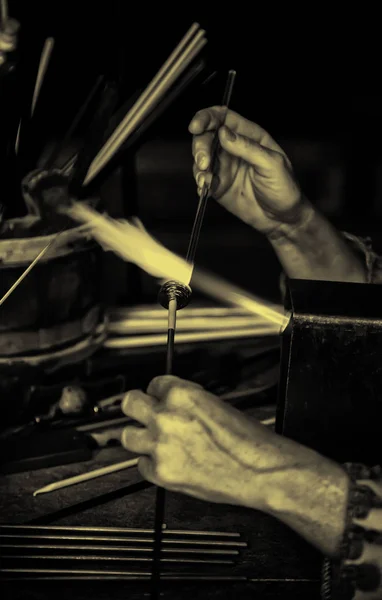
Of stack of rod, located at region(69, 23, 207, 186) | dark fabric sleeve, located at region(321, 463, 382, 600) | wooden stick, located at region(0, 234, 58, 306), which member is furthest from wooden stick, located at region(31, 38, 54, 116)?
dark fabric sleeve, located at region(321, 463, 382, 600)

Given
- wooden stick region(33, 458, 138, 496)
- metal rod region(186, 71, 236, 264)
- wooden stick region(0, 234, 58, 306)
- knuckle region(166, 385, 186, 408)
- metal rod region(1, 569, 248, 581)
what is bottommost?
metal rod region(1, 569, 248, 581)

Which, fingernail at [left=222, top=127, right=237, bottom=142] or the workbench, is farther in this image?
fingernail at [left=222, top=127, right=237, bottom=142]

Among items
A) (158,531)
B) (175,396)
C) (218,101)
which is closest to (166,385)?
(175,396)

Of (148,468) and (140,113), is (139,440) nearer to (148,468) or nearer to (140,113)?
(148,468)

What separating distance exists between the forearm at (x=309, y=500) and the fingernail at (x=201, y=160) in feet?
2.33

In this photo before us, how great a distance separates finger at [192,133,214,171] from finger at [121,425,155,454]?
67 centimetres

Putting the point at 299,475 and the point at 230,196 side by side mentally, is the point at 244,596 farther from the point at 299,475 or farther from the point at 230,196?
the point at 230,196

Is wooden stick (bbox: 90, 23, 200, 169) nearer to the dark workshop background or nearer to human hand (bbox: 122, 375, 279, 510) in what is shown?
the dark workshop background

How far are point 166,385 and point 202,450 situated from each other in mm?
114

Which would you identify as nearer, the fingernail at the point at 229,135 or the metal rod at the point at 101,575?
the metal rod at the point at 101,575

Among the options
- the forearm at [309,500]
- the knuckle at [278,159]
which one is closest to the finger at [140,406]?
the forearm at [309,500]

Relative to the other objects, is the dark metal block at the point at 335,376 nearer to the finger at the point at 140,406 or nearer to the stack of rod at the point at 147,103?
the finger at the point at 140,406

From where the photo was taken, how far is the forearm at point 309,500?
99cm

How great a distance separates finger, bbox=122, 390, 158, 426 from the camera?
1.02 metres
